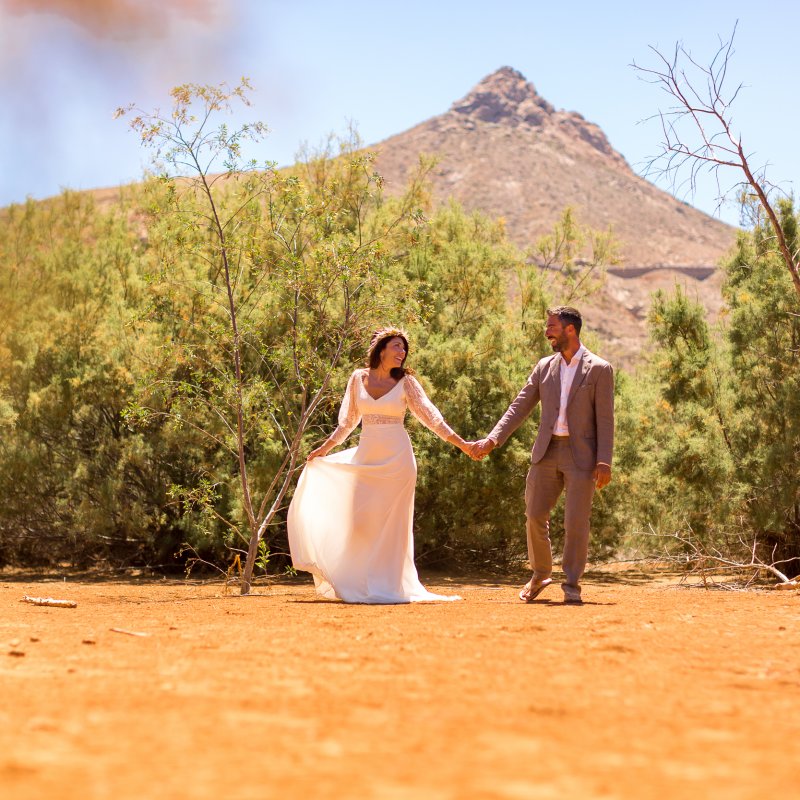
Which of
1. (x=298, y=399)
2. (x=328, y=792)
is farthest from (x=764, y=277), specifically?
(x=328, y=792)

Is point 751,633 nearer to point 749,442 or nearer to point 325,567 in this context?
point 325,567

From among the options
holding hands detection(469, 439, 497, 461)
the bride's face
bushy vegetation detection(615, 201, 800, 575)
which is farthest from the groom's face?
bushy vegetation detection(615, 201, 800, 575)

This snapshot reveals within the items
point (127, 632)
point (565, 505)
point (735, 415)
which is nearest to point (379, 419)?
point (565, 505)

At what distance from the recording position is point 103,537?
16812 mm

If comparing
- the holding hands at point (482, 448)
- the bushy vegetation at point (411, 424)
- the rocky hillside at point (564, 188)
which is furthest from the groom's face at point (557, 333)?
the rocky hillside at point (564, 188)

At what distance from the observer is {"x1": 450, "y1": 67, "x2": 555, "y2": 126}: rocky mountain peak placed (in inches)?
5714

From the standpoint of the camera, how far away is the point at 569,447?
7809 millimetres

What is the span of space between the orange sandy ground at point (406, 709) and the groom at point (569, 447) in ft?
5.09

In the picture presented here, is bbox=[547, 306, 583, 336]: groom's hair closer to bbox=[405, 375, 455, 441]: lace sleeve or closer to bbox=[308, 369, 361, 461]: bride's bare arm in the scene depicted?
bbox=[405, 375, 455, 441]: lace sleeve

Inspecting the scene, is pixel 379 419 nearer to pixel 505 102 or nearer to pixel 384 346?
pixel 384 346

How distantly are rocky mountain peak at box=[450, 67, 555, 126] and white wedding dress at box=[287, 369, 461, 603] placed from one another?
137704 millimetres

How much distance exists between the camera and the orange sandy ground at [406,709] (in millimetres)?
2498

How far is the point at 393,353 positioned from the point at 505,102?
148m

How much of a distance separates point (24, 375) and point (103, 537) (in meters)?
2.92
